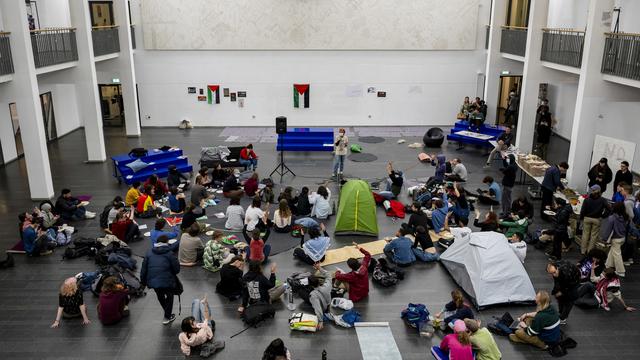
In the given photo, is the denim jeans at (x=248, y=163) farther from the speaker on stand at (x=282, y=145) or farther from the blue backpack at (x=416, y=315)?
the blue backpack at (x=416, y=315)

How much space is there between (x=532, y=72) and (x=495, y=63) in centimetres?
490

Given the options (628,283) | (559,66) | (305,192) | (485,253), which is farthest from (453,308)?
(559,66)

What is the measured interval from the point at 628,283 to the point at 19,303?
1281 cm

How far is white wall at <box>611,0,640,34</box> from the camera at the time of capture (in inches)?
688

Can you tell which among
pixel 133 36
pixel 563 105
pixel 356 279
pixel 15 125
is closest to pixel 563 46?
pixel 563 105

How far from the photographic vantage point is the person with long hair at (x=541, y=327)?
8984 mm

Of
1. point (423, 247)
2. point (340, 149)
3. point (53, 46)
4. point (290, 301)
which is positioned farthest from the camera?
point (340, 149)

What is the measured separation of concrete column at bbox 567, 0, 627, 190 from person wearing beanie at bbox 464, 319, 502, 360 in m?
9.77

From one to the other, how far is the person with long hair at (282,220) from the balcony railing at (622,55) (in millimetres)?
9896

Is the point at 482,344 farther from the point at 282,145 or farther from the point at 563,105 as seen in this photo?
the point at 563,105

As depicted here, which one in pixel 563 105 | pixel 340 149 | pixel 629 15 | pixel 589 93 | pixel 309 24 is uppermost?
pixel 629 15

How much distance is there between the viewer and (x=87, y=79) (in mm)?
19875

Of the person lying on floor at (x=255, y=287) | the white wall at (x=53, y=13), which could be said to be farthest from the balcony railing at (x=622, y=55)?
the white wall at (x=53, y=13)

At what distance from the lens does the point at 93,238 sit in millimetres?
13602
